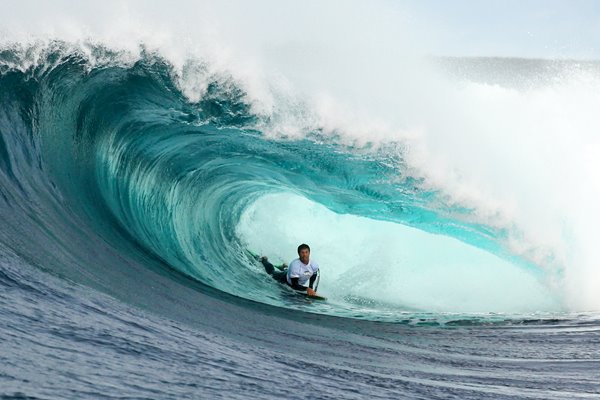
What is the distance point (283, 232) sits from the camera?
1418cm

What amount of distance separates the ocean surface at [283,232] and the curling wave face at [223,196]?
0.04 m

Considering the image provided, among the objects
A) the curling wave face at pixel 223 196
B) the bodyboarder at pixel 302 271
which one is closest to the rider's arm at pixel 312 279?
the bodyboarder at pixel 302 271

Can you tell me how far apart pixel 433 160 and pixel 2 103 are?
567 cm

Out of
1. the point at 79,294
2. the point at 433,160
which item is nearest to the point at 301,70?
the point at 433,160

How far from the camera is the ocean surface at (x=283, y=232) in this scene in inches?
125

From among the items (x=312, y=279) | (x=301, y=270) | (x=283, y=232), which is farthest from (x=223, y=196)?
(x=312, y=279)

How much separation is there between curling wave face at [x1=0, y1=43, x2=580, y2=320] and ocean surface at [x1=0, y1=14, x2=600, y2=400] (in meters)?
0.04

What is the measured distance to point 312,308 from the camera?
7.65 m

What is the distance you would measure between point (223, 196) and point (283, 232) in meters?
2.31

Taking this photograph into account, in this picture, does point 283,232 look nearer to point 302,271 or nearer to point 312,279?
point 302,271

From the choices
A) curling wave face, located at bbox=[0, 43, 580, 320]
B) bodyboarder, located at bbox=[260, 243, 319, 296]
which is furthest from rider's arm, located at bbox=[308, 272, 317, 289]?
curling wave face, located at bbox=[0, 43, 580, 320]

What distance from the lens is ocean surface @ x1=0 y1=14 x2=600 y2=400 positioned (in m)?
3.18

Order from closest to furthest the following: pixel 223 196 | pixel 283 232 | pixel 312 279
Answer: pixel 312 279, pixel 223 196, pixel 283 232

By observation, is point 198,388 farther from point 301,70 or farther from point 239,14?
point 239,14
